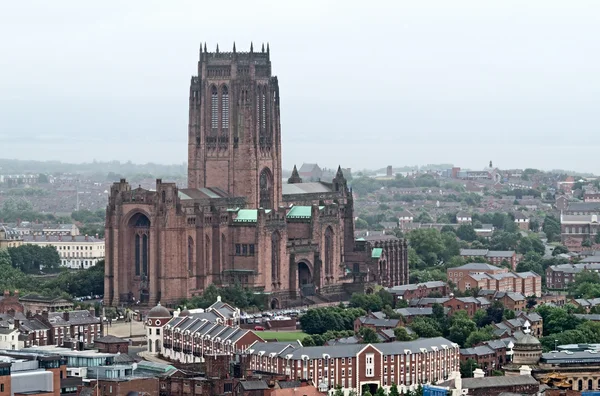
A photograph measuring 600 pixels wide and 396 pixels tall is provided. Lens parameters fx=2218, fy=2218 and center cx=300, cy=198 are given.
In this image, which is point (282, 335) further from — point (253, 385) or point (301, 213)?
point (301, 213)

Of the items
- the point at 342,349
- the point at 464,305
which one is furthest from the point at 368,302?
the point at 342,349

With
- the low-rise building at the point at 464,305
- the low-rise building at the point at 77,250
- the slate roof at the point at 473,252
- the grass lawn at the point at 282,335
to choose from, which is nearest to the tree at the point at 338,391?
the grass lawn at the point at 282,335

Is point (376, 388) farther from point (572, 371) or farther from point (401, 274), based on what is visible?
point (401, 274)

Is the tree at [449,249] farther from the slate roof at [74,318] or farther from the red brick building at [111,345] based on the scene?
the red brick building at [111,345]

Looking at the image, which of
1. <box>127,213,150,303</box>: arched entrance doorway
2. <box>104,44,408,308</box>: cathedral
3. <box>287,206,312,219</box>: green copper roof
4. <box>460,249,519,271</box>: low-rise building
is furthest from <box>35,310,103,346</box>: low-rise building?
<box>460,249,519,271</box>: low-rise building

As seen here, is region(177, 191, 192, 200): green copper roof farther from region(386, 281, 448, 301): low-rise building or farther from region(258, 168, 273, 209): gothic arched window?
region(386, 281, 448, 301): low-rise building

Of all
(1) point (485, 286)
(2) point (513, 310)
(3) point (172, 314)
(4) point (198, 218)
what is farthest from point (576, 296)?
(3) point (172, 314)
